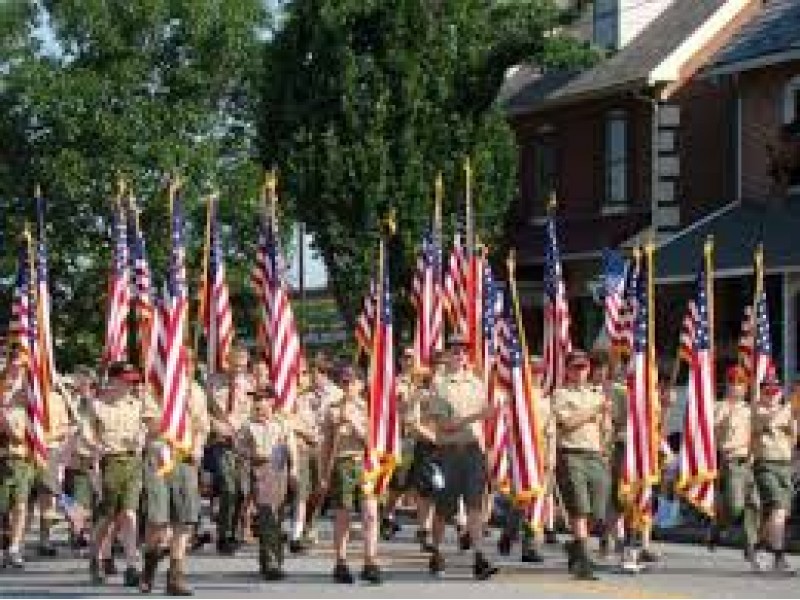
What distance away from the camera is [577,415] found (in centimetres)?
1747

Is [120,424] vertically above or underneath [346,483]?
above

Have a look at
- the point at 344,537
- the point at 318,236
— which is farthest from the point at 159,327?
the point at 318,236

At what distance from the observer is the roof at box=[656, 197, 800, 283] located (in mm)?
29938

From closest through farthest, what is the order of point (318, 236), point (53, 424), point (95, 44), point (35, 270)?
point (53, 424), point (35, 270), point (318, 236), point (95, 44)

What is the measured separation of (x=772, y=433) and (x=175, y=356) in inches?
228

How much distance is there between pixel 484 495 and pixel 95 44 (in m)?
21.9

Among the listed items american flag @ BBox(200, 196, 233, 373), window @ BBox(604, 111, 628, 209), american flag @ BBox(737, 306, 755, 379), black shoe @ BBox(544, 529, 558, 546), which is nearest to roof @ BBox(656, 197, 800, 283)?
window @ BBox(604, 111, 628, 209)

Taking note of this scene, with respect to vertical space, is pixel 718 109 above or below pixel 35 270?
above

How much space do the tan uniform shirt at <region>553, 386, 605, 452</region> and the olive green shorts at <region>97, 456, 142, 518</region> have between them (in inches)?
148

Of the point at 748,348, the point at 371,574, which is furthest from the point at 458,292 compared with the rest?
the point at 371,574

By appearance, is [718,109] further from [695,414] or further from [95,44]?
[695,414]

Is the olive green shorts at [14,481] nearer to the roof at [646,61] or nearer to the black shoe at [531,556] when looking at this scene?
the black shoe at [531,556]

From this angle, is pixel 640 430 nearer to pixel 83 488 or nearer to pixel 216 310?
pixel 83 488

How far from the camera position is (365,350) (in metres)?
23.2
